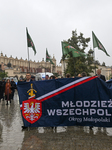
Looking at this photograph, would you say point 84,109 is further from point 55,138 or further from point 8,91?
point 8,91

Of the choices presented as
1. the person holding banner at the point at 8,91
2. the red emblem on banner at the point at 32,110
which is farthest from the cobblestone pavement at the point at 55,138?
the person holding banner at the point at 8,91

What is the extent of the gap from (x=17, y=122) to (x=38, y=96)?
80.0 inches

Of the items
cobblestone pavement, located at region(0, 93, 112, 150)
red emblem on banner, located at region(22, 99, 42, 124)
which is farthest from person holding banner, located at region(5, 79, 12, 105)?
red emblem on banner, located at region(22, 99, 42, 124)

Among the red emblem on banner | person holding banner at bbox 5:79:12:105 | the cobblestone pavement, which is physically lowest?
the cobblestone pavement

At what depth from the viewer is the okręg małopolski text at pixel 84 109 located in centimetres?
589

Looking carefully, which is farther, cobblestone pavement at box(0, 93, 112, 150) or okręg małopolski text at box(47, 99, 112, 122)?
okręg małopolski text at box(47, 99, 112, 122)

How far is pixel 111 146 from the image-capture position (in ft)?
15.8

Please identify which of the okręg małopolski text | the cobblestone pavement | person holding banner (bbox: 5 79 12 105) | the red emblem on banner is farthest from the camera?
person holding banner (bbox: 5 79 12 105)

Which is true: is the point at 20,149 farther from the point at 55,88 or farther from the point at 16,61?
the point at 16,61

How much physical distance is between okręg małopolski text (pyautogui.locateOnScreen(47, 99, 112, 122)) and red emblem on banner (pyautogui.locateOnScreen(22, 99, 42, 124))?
1.14ft

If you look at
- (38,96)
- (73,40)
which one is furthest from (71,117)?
(73,40)

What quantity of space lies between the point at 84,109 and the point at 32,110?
Answer: 5.49ft

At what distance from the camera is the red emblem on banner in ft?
20.5

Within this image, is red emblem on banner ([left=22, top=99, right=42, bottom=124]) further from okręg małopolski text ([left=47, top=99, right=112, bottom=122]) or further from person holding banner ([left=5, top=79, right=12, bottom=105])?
person holding banner ([left=5, top=79, right=12, bottom=105])
